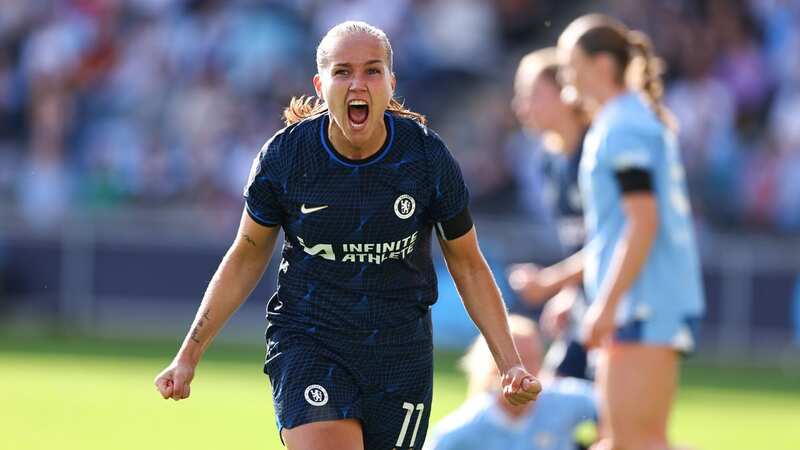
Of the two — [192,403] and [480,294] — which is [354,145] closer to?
[480,294]

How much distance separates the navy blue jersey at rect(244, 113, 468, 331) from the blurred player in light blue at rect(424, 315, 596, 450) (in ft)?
5.19

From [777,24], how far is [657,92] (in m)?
9.46

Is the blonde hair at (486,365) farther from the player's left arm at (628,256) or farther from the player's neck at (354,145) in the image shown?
the player's neck at (354,145)

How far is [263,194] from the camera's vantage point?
523 centimetres

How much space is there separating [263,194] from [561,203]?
3351mm

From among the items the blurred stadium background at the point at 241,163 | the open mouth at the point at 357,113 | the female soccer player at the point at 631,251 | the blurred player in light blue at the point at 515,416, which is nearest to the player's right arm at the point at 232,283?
the open mouth at the point at 357,113

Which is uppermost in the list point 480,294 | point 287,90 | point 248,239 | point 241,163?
point 287,90

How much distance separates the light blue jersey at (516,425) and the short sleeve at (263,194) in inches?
76.5

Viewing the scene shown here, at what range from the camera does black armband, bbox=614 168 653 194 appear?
689cm

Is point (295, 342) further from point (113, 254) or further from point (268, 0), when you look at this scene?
point (268, 0)

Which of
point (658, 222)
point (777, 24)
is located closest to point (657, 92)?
point (658, 222)

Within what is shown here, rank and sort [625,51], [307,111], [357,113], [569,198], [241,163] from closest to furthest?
[357,113] < [307,111] < [625,51] < [569,198] < [241,163]

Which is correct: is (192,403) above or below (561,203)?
below

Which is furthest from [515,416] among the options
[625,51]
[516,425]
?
[625,51]
